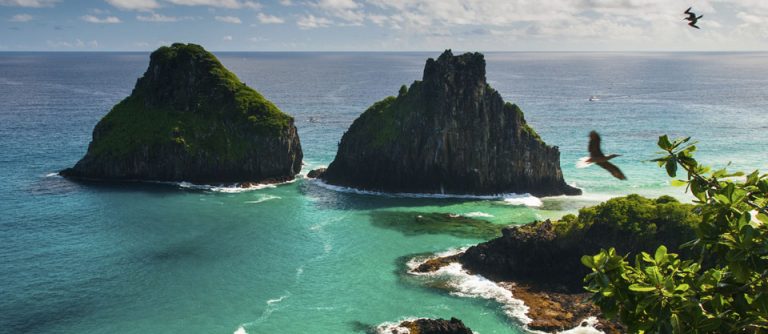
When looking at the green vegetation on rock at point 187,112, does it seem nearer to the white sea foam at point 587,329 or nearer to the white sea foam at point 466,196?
the white sea foam at point 466,196

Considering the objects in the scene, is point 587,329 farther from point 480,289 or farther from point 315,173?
point 315,173

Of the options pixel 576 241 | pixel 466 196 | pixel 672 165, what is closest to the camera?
pixel 672 165

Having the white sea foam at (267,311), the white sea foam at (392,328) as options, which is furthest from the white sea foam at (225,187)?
the white sea foam at (392,328)

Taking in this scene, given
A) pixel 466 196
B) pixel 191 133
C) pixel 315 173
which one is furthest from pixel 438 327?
pixel 191 133

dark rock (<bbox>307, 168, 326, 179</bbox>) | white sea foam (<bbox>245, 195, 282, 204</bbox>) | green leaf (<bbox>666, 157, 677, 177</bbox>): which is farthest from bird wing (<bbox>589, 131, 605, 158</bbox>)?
dark rock (<bbox>307, 168, 326, 179</bbox>)

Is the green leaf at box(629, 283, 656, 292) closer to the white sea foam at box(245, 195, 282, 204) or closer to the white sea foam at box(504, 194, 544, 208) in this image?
the white sea foam at box(504, 194, 544, 208)
